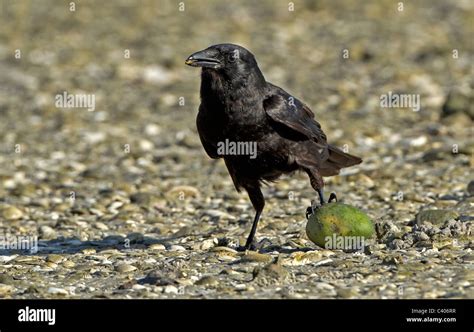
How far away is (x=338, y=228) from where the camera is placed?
697 centimetres

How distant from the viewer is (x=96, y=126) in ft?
42.8

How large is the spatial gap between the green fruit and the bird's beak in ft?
4.33

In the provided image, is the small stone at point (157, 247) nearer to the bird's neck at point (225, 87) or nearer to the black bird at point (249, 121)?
the black bird at point (249, 121)

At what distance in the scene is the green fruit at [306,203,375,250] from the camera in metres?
6.95

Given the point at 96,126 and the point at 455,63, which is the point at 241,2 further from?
the point at 96,126

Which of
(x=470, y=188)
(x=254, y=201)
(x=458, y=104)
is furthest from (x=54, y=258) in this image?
(x=458, y=104)
